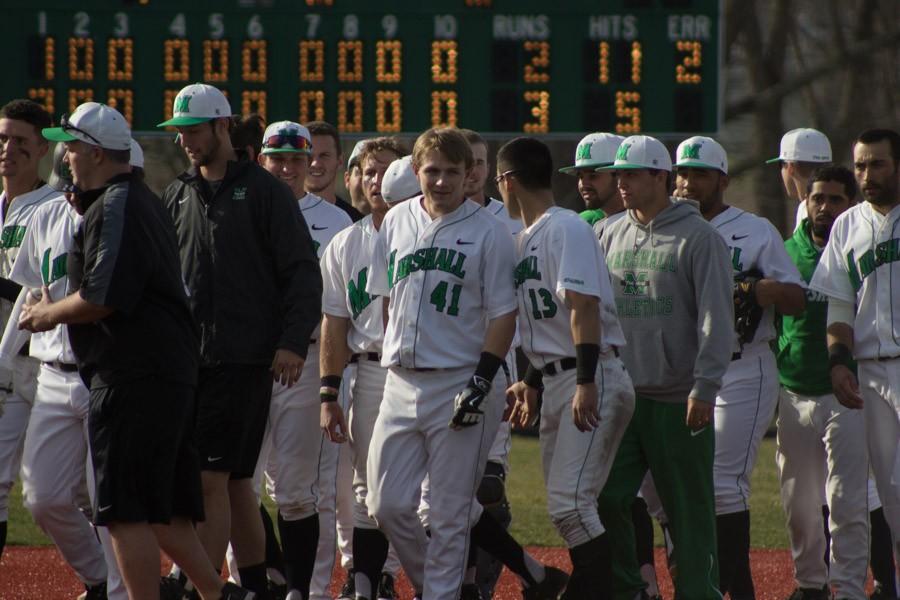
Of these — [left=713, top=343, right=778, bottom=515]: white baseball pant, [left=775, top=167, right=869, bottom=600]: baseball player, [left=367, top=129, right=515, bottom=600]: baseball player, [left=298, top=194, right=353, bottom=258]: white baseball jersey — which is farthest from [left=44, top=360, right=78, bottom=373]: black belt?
[left=775, top=167, right=869, bottom=600]: baseball player

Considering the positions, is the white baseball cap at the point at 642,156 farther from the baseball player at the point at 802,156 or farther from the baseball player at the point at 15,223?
the baseball player at the point at 15,223

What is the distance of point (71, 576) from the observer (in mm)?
8602

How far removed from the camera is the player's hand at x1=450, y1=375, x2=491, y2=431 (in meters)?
6.11

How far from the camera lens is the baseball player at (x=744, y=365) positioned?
7086 mm

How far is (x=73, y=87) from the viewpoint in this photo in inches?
504

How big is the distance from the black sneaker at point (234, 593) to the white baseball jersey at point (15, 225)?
1.96 metres

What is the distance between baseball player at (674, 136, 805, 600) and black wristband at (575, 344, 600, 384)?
1205 mm

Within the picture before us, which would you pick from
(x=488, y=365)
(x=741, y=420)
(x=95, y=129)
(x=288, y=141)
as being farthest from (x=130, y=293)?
(x=741, y=420)

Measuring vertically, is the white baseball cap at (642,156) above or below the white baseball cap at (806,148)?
below

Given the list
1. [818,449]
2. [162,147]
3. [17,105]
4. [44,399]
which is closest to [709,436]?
[818,449]

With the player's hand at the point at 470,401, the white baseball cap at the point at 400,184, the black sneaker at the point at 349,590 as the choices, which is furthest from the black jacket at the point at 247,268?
the black sneaker at the point at 349,590

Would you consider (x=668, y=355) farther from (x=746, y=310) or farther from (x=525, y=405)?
(x=746, y=310)

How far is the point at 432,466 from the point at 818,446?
7.82 ft

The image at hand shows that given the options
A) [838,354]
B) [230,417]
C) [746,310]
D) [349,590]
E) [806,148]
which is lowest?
[349,590]
